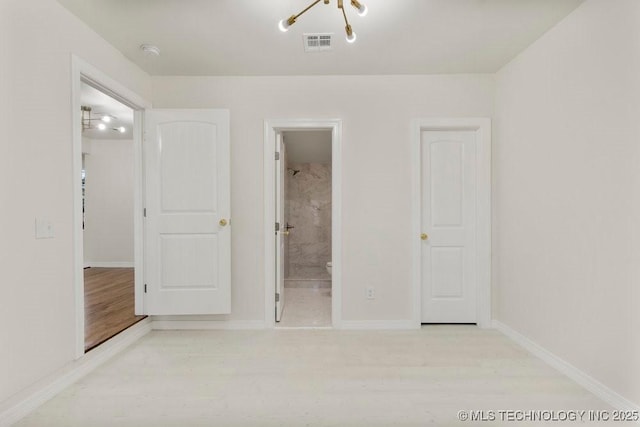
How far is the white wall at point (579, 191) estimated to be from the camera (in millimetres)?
1753

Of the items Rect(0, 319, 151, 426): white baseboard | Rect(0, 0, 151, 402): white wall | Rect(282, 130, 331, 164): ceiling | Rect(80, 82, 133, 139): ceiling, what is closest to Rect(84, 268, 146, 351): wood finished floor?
Rect(0, 319, 151, 426): white baseboard

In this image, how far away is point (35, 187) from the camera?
1817mm

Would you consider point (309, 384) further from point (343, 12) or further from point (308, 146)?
point (308, 146)

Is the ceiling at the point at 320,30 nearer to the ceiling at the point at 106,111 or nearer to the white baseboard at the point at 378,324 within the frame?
the ceiling at the point at 106,111

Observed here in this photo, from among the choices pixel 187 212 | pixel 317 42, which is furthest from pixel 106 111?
pixel 317 42

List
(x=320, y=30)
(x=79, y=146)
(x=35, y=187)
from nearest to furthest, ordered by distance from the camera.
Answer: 1. (x=35, y=187)
2. (x=79, y=146)
3. (x=320, y=30)

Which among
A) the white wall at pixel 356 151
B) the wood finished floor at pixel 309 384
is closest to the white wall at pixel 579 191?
the wood finished floor at pixel 309 384

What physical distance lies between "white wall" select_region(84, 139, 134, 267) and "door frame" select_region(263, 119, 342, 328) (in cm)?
399

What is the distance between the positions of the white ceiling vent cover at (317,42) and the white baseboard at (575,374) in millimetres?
2918

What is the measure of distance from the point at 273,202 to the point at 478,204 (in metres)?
2.01

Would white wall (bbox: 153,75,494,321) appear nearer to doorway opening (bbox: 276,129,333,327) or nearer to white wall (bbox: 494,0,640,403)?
white wall (bbox: 494,0,640,403)

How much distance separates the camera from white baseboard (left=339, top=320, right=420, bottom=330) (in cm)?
300

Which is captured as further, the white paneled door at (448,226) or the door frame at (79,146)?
the white paneled door at (448,226)

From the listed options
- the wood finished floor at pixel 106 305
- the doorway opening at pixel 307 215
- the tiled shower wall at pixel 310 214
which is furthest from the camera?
the tiled shower wall at pixel 310 214
